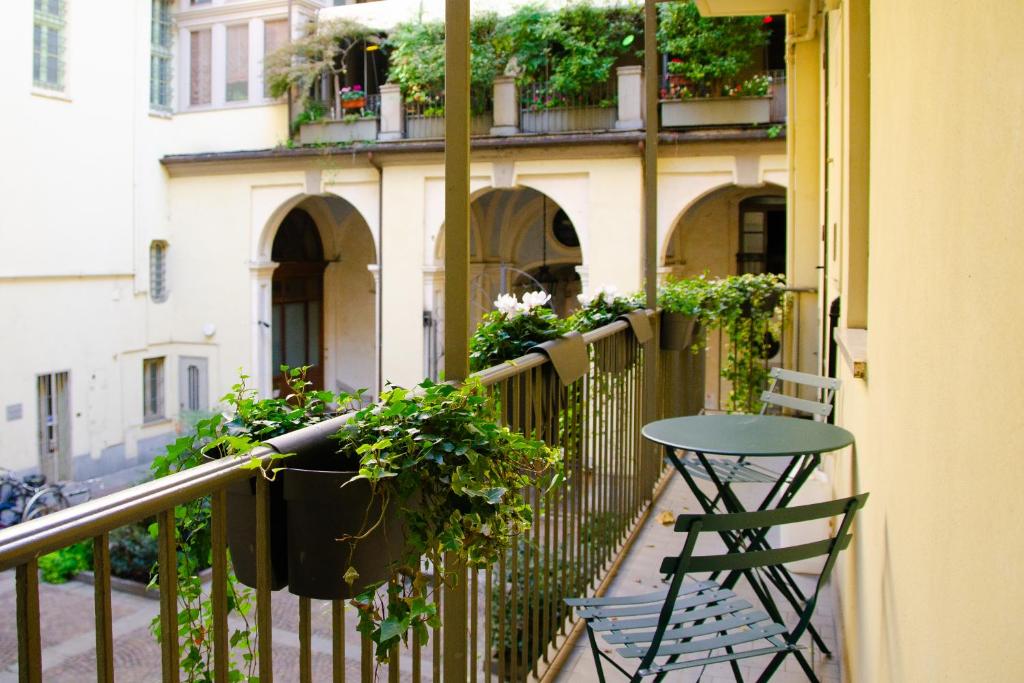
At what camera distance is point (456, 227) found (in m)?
2.54

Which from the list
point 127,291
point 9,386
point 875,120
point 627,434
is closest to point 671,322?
point 627,434

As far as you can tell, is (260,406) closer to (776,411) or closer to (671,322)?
(671,322)

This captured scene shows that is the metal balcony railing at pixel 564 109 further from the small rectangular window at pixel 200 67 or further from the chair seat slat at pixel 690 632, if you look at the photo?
the chair seat slat at pixel 690 632

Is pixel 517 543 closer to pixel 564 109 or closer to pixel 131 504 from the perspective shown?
pixel 131 504

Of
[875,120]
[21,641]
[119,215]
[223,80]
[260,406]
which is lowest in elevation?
[21,641]

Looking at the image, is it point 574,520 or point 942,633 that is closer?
point 942,633

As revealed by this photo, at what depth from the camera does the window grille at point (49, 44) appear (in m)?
15.9

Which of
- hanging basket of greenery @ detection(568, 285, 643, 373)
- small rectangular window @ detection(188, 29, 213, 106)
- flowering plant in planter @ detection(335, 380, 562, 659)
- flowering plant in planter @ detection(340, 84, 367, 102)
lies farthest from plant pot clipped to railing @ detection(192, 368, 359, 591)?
small rectangular window @ detection(188, 29, 213, 106)

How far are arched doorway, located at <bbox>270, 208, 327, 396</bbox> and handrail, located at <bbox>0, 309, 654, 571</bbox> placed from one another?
17575 mm

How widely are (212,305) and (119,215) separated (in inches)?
Result: 84.8

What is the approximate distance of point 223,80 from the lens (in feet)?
60.5

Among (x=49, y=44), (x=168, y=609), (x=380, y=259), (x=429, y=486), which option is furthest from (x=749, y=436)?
(x=49, y=44)

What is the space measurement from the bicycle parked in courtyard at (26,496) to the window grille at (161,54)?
733 cm

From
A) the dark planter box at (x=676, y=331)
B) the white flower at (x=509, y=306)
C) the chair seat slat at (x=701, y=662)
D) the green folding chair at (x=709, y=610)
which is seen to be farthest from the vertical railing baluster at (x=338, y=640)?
the dark planter box at (x=676, y=331)
